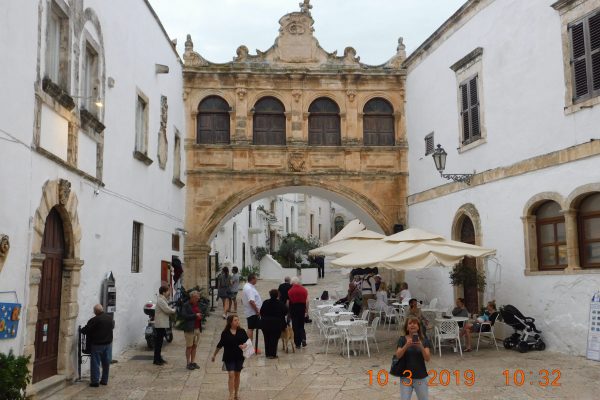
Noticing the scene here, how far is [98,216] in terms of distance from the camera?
982 centimetres

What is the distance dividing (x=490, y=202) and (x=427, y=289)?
4164 mm

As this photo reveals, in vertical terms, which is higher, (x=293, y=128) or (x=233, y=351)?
(x=293, y=128)

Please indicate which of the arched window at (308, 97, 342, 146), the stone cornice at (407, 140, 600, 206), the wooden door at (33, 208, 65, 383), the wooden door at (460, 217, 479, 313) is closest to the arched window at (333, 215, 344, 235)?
the arched window at (308, 97, 342, 146)

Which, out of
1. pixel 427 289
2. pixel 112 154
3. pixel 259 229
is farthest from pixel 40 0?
pixel 259 229

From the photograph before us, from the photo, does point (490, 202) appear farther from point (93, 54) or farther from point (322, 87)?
point (93, 54)

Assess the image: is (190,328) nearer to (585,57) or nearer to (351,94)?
(585,57)

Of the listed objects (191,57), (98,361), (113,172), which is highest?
(191,57)

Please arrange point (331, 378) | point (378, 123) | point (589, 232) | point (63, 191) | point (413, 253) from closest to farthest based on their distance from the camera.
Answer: point (63, 191) → point (331, 378) → point (589, 232) → point (413, 253) → point (378, 123)

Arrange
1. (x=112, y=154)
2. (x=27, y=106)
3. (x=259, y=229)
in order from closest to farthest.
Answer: (x=27, y=106), (x=112, y=154), (x=259, y=229)

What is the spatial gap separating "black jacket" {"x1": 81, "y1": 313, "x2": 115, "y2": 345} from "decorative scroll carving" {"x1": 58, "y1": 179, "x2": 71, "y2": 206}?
177cm

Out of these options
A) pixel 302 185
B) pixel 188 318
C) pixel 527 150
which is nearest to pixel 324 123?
pixel 302 185

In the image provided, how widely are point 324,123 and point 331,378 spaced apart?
1115cm

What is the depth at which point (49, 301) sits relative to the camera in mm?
8070

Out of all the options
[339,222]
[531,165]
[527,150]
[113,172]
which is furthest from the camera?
[339,222]
